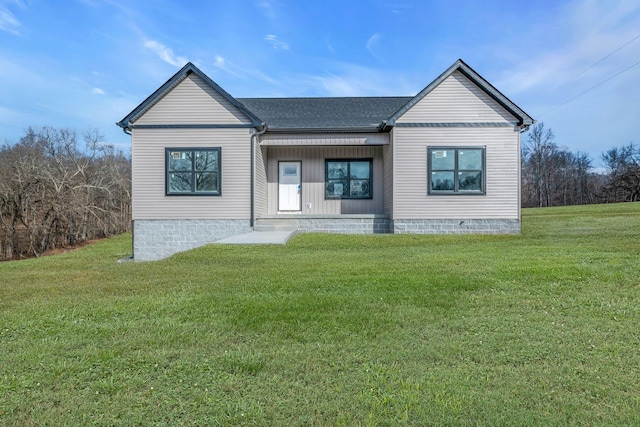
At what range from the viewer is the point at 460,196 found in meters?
13.2

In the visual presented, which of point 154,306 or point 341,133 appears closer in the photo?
point 154,306

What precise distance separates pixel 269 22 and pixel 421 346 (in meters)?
14.4

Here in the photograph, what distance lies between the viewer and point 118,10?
1248 centimetres

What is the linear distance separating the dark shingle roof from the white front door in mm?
1776

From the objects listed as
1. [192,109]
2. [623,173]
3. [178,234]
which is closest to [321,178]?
[192,109]

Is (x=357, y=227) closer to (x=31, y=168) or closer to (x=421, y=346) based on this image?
(x=421, y=346)

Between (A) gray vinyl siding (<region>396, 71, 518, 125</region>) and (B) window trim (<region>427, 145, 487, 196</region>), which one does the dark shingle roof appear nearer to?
(A) gray vinyl siding (<region>396, 71, 518, 125</region>)

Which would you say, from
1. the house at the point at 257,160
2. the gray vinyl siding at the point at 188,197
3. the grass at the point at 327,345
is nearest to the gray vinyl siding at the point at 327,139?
the house at the point at 257,160

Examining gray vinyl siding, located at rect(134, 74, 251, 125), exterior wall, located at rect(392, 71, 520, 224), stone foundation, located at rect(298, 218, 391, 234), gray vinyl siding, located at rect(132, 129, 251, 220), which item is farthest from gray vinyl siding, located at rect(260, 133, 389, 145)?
stone foundation, located at rect(298, 218, 391, 234)

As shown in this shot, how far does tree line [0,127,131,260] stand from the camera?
19.4 m

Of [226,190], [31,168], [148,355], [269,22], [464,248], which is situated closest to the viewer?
[148,355]

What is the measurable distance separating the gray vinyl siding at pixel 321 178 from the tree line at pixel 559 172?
129 feet

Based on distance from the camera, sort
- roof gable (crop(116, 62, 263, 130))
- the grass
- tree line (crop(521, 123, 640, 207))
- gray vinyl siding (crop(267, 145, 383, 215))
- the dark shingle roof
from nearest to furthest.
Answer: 1. the grass
2. roof gable (crop(116, 62, 263, 130))
3. the dark shingle roof
4. gray vinyl siding (crop(267, 145, 383, 215))
5. tree line (crop(521, 123, 640, 207))

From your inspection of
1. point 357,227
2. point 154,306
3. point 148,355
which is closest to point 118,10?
point 357,227
